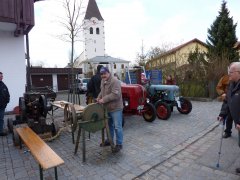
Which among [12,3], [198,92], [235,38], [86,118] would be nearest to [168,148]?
[86,118]

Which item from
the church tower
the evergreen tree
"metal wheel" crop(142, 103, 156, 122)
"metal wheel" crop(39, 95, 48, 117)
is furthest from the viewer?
the church tower

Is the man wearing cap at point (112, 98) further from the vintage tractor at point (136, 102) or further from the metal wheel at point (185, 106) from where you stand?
the metal wheel at point (185, 106)

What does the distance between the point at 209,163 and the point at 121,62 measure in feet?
219

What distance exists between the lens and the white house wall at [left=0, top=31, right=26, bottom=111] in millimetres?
9500

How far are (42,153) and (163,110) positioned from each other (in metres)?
5.25

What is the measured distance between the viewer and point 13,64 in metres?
9.78

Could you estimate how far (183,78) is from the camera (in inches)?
602

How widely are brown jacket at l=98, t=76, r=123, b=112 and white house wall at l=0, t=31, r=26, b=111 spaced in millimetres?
6305

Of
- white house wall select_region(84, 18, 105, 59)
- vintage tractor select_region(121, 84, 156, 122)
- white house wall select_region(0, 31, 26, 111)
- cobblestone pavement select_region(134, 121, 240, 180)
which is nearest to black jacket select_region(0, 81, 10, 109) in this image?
vintage tractor select_region(121, 84, 156, 122)

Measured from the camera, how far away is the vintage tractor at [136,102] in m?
7.48

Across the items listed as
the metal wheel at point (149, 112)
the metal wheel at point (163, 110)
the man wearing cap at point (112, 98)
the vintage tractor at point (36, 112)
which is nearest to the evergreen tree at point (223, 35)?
the metal wheel at point (163, 110)

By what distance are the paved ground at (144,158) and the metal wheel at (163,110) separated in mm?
1231

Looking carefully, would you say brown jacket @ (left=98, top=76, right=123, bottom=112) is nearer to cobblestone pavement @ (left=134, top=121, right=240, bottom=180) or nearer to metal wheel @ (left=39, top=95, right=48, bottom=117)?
cobblestone pavement @ (left=134, top=121, right=240, bottom=180)

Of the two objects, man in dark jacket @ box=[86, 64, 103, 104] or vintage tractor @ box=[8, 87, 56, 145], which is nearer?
vintage tractor @ box=[8, 87, 56, 145]
